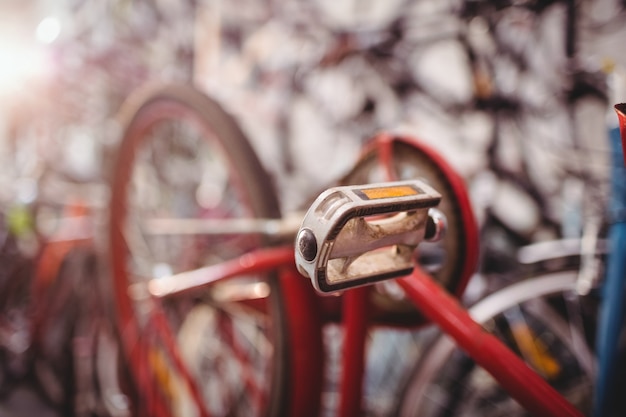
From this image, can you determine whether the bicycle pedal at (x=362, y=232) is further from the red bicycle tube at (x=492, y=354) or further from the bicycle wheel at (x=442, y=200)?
the bicycle wheel at (x=442, y=200)

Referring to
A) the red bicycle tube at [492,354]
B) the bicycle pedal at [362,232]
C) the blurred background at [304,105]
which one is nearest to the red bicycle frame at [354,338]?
the red bicycle tube at [492,354]

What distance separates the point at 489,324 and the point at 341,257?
2.15ft

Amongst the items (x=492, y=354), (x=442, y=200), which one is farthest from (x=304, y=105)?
(x=492, y=354)

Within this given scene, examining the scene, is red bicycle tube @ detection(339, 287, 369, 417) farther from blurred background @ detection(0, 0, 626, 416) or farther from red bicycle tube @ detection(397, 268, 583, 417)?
blurred background @ detection(0, 0, 626, 416)

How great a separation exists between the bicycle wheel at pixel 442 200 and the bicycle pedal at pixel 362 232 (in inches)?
8.5

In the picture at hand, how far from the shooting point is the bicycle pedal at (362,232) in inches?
14.3

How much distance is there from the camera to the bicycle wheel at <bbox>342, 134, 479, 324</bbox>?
679 millimetres

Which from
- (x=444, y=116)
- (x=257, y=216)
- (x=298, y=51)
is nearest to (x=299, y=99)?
(x=298, y=51)

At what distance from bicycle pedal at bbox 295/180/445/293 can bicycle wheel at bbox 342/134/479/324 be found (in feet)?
0.71

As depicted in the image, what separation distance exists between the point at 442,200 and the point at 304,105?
77 centimetres

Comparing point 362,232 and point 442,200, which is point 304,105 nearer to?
point 442,200

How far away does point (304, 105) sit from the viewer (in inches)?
53.1

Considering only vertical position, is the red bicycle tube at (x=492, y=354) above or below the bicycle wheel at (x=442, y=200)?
below

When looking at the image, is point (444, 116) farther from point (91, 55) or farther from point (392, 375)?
point (91, 55)
